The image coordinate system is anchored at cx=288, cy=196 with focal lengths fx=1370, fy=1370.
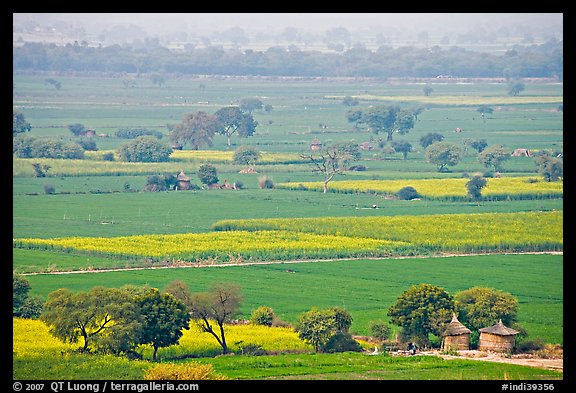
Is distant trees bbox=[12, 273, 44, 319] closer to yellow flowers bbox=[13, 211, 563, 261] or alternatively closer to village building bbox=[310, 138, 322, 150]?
yellow flowers bbox=[13, 211, 563, 261]

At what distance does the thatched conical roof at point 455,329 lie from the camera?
2748 centimetres

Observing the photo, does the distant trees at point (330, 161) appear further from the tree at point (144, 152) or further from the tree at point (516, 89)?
the tree at point (516, 89)

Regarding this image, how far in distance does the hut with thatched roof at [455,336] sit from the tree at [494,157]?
3738 cm

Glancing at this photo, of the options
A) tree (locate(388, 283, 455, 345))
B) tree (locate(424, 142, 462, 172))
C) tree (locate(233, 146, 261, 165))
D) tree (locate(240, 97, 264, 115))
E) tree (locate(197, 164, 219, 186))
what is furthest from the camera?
tree (locate(240, 97, 264, 115))

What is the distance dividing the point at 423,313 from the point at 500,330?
5.19ft

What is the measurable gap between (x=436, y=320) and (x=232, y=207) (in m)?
25.3

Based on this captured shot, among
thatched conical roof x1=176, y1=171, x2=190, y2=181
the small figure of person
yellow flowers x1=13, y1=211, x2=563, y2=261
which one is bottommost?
the small figure of person

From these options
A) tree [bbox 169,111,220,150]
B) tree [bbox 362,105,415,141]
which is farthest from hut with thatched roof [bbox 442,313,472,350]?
tree [bbox 362,105,415,141]

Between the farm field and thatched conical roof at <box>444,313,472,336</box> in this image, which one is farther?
thatched conical roof at <box>444,313,472,336</box>

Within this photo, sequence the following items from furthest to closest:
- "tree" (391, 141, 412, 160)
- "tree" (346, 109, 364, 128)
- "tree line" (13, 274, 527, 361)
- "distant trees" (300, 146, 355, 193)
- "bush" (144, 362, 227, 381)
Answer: "tree" (346, 109, 364, 128) → "tree" (391, 141, 412, 160) → "distant trees" (300, 146, 355, 193) → "tree line" (13, 274, 527, 361) → "bush" (144, 362, 227, 381)

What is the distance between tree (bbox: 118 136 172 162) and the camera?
6719 cm

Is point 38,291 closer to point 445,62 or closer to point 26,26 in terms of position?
point 445,62

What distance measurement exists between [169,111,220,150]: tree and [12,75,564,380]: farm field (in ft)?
4.55

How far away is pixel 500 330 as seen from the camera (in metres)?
27.3
